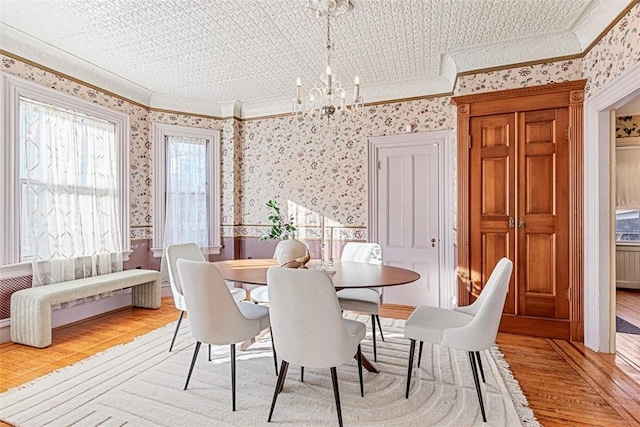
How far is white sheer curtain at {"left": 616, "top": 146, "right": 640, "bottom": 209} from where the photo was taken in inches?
204

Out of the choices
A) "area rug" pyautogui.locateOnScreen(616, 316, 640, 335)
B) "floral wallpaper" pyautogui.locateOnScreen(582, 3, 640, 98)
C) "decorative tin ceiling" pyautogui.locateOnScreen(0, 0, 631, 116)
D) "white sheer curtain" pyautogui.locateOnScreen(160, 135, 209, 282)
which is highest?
"decorative tin ceiling" pyautogui.locateOnScreen(0, 0, 631, 116)

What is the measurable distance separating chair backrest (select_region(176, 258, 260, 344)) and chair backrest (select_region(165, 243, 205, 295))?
A: 72 centimetres

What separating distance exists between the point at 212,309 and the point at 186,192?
10.1ft

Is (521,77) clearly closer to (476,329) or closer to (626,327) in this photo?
(476,329)

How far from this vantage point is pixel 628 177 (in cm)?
521

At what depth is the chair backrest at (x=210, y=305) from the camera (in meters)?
2.03

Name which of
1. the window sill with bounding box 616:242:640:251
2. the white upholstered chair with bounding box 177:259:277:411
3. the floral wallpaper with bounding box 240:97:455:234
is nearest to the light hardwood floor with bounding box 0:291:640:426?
the white upholstered chair with bounding box 177:259:277:411

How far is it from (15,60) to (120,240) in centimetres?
203

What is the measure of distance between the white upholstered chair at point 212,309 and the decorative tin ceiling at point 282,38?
2.03 meters

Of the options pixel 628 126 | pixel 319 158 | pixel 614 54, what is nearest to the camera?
pixel 614 54

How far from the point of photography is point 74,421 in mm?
1892

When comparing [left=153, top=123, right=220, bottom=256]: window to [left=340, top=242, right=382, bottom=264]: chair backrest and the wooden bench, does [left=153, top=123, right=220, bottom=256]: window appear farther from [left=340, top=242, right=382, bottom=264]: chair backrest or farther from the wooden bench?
[left=340, top=242, right=382, bottom=264]: chair backrest

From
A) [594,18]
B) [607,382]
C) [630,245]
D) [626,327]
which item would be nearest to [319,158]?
[594,18]

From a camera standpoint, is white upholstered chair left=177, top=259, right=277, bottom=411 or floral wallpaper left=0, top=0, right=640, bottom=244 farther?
floral wallpaper left=0, top=0, right=640, bottom=244
